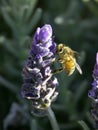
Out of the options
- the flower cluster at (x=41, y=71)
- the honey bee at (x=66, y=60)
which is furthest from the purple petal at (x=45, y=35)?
the honey bee at (x=66, y=60)

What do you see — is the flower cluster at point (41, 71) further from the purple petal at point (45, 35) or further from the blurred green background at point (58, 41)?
the blurred green background at point (58, 41)

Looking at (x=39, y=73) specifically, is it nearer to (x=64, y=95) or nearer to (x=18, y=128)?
(x=64, y=95)

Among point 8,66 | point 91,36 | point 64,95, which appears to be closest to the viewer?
point 64,95

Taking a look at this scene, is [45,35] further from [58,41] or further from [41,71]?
[58,41]

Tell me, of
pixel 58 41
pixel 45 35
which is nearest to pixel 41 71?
pixel 45 35

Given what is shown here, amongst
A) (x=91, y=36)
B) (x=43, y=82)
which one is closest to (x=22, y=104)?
(x=91, y=36)

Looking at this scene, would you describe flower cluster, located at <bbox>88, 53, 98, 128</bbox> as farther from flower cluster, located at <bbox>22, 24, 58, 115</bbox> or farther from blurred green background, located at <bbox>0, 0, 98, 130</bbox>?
blurred green background, located at <bbox>0, 0, 98, 130</bbox>

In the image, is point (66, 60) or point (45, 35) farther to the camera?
point (66, 60)
